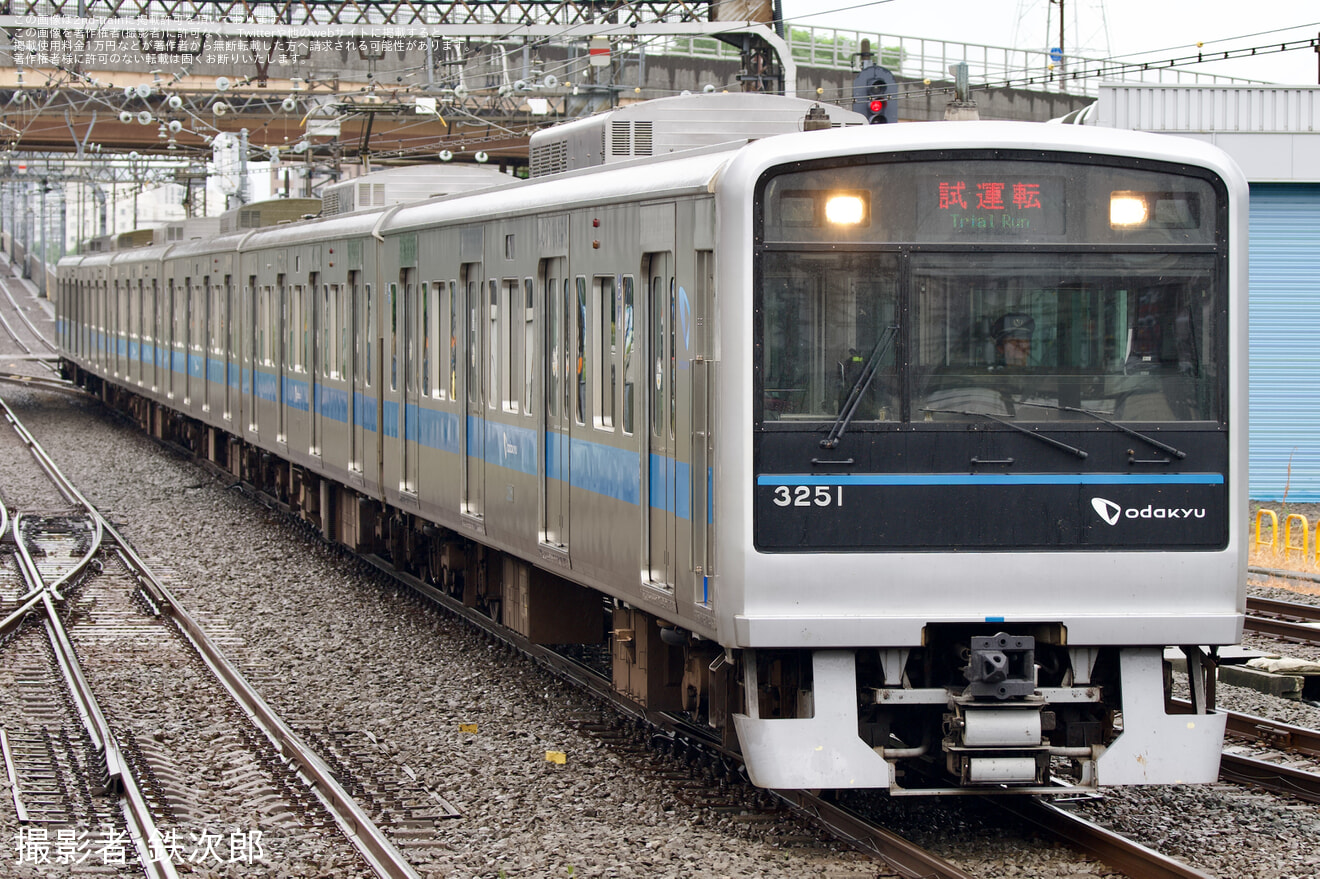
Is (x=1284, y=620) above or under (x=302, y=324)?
under

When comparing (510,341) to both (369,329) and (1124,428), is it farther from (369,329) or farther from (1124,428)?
(1124,428)

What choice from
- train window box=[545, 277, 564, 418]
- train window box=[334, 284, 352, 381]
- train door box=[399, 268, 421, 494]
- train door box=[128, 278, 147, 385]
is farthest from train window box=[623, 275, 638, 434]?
train door box=[128, 278, 147, 385]

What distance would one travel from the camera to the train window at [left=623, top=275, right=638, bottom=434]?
7.97m

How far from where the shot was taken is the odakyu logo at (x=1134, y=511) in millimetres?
6789

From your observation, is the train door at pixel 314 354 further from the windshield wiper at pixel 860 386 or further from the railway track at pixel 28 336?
the railway track at pixel 28 336

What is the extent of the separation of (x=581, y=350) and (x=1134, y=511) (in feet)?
9.83

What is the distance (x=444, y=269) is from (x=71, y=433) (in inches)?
758

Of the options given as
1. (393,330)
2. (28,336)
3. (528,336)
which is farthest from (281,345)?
(28,336)

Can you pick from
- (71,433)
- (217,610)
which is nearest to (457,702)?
(217,610)

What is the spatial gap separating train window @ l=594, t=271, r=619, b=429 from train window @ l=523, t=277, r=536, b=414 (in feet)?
3.43

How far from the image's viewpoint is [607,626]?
10.8 meters

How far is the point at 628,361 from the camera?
26.5ft

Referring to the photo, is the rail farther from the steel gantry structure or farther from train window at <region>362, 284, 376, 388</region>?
the steel gantry structure

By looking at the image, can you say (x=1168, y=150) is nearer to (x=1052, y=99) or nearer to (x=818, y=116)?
(x=818, y=116)
